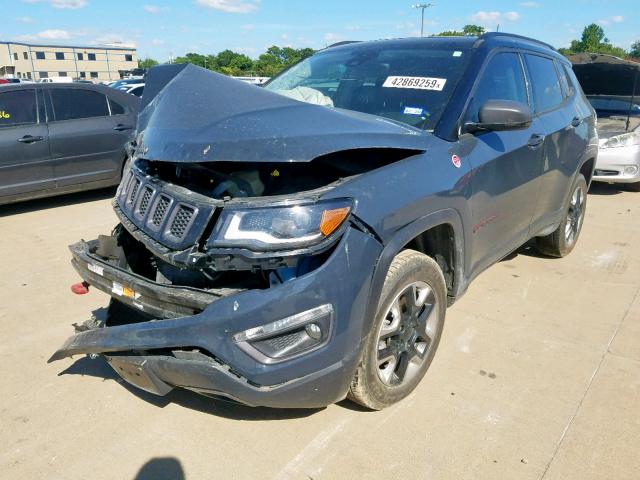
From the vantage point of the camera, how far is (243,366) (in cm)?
209

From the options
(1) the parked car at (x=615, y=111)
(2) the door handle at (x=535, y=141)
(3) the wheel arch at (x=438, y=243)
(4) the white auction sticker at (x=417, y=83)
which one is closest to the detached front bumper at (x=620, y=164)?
(1) the parked car at (x=615, y=111)

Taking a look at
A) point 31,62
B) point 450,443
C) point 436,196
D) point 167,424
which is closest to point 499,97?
point 436,196

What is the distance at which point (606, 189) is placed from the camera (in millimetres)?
8758

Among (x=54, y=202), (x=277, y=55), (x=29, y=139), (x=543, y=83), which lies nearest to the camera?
(x=543, y=83)

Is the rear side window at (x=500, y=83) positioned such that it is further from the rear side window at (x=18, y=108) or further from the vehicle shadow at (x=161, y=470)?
the rear side window at (x=18, y=108)

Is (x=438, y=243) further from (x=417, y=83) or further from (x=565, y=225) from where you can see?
(x=565, y=225)

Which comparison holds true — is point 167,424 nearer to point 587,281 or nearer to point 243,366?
point 243,366

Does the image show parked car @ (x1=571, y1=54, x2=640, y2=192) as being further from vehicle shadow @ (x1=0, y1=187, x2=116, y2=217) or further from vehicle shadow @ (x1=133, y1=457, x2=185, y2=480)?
vehicle shadow @ (x1=133, y1=457, x2=185, y2=480)

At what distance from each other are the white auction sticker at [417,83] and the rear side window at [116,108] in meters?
5.39

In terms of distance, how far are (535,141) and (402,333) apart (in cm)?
186

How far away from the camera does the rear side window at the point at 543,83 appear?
3990mm

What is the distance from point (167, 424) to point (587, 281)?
3.65 m

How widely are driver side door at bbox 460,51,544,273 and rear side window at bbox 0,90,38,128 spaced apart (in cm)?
573

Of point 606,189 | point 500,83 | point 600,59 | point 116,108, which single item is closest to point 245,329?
point 500,83
